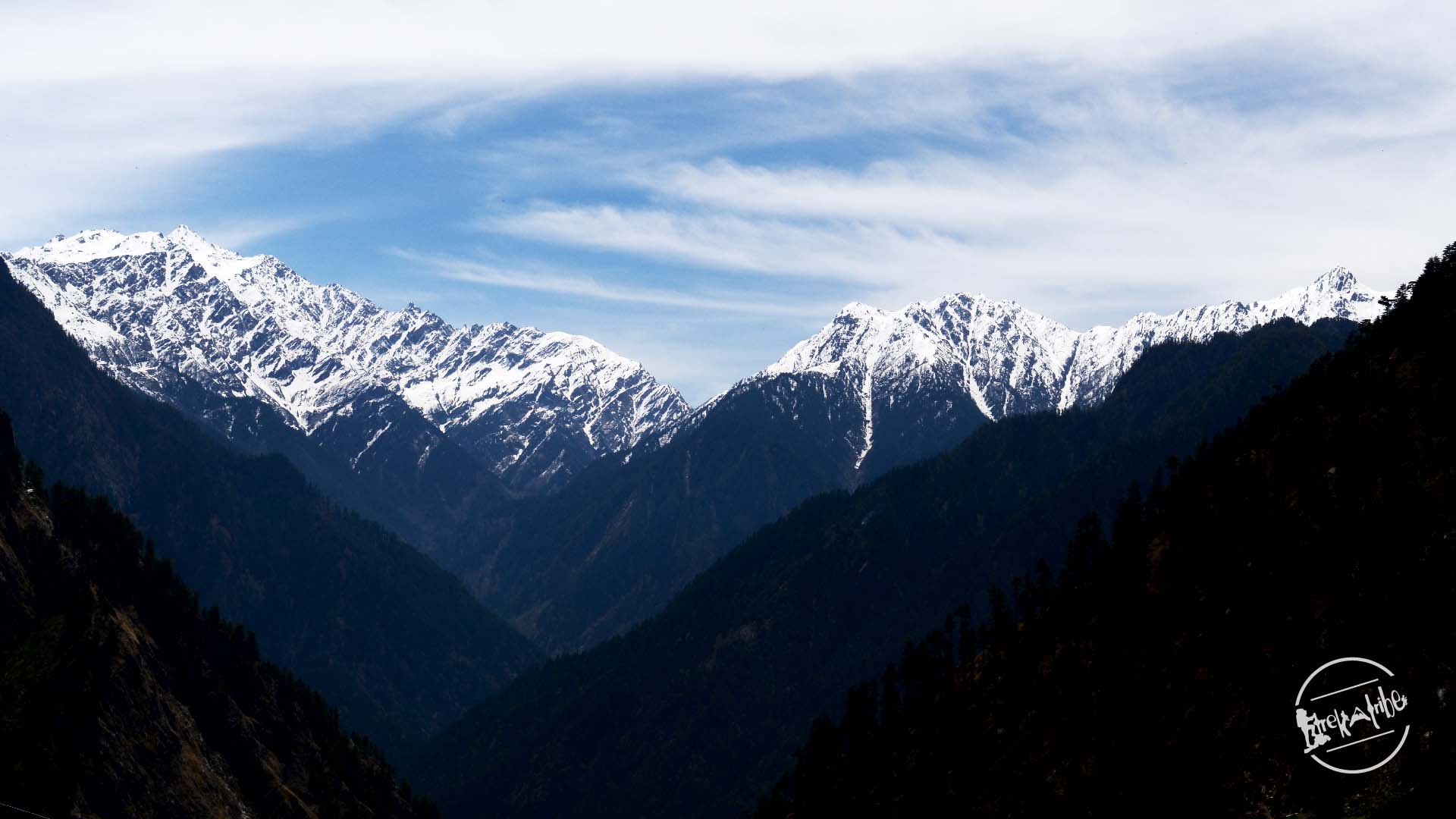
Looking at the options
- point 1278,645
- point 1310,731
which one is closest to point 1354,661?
point 1310,731

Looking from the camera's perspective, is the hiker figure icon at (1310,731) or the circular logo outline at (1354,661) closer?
the circular logo outline at (1354,661)

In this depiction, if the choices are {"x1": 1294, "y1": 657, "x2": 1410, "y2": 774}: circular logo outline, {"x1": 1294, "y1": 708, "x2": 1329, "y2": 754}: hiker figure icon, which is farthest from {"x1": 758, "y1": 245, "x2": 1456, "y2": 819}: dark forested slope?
{"x1": 1294, "y1": 708, "x2": 1329, "y2": 754}: hiker figure icon

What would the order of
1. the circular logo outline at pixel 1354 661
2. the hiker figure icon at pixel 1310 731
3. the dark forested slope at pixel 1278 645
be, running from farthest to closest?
the hiker figure icon at pixel 1310 731 < the dark forested slope at pixel 1278 645 < the circular logo outline at pixel 1354 661

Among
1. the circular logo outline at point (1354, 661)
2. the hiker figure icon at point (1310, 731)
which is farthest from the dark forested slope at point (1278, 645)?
the hiker figure icon at point (1310, 731)

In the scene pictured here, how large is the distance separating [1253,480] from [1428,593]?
5129 cm

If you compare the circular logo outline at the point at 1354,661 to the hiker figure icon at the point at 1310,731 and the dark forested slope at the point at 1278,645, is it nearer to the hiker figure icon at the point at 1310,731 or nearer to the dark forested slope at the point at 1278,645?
the dark forested slope at the point at 1278,645

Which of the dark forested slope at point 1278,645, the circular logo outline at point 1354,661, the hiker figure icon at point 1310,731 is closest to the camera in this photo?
the circular logo outline at point 1354,661

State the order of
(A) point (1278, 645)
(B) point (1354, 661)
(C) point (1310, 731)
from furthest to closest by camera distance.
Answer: (A) point (1278, 645), (B) point (1354, 661), (C) point (1310, 731)

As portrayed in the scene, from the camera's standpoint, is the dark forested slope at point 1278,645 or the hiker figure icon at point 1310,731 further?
the hiker figure icon at point 1310,731

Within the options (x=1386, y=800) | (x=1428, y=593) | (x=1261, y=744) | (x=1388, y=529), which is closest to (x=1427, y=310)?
(x=1388, y=529)

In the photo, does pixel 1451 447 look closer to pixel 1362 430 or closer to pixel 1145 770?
pixel 1362 430

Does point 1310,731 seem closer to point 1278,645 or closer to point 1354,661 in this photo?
point 1354,661

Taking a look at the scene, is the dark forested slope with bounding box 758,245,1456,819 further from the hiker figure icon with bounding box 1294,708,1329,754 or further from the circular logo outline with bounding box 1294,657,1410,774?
the hiker figure icon with bounding box 1294,708,1329,754

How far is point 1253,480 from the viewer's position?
200 meters
